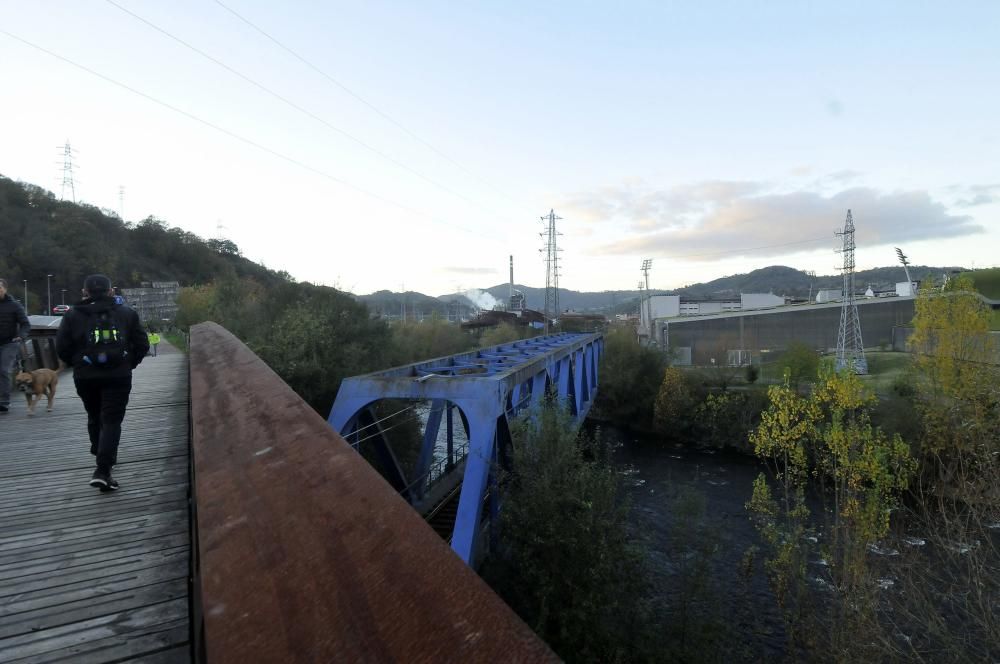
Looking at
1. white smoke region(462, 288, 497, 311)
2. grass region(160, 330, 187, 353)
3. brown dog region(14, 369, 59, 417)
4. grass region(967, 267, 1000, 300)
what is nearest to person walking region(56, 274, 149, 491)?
brown dog region(14, 369, 59, 417)

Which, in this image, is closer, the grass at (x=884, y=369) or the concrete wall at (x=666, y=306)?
the grass at (x=884, y=369)

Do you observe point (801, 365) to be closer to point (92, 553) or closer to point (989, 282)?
point (989, 282)

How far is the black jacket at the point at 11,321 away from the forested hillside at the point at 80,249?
4595cm

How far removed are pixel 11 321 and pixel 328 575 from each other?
8.26m

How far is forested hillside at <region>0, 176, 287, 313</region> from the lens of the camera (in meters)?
53.2

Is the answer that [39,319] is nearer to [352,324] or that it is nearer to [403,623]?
[352,324]

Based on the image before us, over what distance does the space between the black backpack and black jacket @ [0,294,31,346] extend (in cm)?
426

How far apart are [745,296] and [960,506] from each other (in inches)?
2388

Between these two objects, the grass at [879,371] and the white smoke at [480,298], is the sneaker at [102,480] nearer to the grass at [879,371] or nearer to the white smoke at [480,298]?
the grass at [879,371]

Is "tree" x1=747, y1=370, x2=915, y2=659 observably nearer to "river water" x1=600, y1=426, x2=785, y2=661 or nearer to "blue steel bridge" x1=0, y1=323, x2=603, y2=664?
"river water" x1=600, y1=426, x2=785, y2=661

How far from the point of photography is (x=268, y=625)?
1.05m

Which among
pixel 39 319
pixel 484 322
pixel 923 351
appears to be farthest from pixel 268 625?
pixel 484 322

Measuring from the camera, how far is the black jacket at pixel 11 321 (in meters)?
6.85

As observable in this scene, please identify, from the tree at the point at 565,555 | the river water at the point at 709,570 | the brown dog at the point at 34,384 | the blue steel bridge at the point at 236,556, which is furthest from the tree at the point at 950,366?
the brown dog at the point at 34,384
